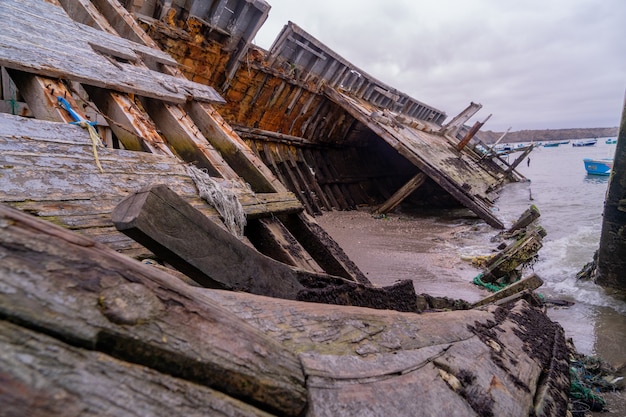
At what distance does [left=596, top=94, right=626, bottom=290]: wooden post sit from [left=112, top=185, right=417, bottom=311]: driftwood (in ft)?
16.2

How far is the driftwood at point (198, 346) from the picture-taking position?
0.65m

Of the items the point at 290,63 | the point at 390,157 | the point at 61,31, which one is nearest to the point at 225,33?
the point at 290,63

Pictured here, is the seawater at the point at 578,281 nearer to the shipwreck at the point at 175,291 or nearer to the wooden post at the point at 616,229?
the wooden post at the point at 616,229

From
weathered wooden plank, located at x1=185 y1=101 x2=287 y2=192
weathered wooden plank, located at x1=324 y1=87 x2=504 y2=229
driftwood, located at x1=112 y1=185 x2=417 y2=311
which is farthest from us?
weathered wooden plank, located at x1=324 y1=87 x2=504 y2=229

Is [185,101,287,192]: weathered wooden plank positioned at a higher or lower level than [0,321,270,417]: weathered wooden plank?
lower

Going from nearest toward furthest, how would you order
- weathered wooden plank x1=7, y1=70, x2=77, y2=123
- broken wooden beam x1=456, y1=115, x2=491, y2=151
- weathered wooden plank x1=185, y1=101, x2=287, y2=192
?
weathered wooden plank x1=7, y1=70, x2=77, y2=123 → weathered wooden plank x1=185, y1=101, x2=287, y2=192 → broken wooden beam x1=456, y1=115, x2=491, y2=151

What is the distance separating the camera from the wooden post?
5105 mm

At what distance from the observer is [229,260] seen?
5.17 feet

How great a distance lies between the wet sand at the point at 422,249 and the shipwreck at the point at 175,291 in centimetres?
200

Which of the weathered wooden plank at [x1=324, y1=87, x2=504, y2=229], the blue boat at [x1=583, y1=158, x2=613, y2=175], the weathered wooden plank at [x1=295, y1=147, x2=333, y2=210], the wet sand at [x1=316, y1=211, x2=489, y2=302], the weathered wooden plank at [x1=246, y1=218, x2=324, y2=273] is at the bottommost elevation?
the weathered wooden plank at [x1=295, y1=147, x2=333, y2=210]

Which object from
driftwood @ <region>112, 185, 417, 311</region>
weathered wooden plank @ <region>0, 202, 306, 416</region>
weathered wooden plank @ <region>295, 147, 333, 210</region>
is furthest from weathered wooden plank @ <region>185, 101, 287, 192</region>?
weathered wooden plank @ <region>295, 147, 333, 210</region>

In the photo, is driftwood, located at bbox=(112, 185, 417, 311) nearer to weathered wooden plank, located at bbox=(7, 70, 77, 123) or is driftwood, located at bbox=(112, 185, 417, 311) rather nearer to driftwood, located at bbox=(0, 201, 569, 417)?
driftwood, located at bbox=(0, 201, 569, 417)

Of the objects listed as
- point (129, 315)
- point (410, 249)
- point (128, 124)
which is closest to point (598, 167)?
point (410, 249)

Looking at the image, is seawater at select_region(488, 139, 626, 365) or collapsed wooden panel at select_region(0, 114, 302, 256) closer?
collapsed wooden panel at select_region(0, 114, 302, 256)
